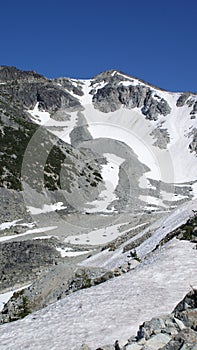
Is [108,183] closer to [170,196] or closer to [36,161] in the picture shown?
[36,161]

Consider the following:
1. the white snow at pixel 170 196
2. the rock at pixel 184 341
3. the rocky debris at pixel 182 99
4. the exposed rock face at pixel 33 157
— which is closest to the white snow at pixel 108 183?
the exposed rock face at pixel 33 157

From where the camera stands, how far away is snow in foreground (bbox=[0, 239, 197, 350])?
11.6 meters

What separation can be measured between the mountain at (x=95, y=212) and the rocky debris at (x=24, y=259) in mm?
97

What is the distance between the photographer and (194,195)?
10169 cm

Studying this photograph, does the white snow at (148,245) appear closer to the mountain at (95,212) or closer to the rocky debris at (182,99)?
the mountain at (95,212)

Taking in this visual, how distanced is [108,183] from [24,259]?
53.0 m

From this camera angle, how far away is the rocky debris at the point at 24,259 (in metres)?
32.0

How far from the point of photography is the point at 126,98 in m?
190

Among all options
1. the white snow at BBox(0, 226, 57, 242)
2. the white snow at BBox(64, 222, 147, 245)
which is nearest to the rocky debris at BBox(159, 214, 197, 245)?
the white snow at BBox(64, 222, 147, 245)

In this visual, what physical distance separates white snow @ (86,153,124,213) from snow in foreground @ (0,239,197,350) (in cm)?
4907

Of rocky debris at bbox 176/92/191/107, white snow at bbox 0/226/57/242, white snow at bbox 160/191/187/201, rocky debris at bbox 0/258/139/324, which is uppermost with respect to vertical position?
rocky debris at bbox 176/92/191/107

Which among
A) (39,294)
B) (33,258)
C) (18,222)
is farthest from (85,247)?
(39,294)

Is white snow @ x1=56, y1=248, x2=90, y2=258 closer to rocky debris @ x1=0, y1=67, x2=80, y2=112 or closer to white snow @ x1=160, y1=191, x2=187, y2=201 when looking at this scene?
white snow @ x1=160, y1=191, x2=187, y2=201

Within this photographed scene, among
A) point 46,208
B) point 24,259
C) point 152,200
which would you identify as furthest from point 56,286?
point 152,200
